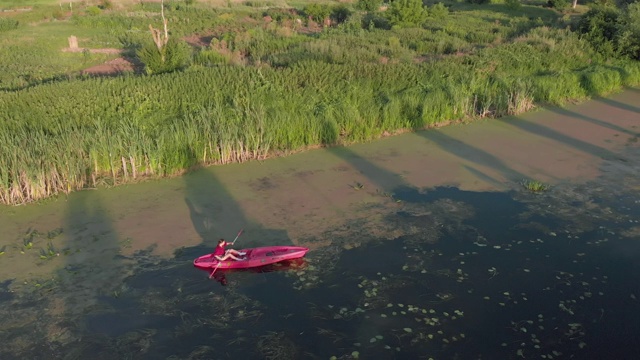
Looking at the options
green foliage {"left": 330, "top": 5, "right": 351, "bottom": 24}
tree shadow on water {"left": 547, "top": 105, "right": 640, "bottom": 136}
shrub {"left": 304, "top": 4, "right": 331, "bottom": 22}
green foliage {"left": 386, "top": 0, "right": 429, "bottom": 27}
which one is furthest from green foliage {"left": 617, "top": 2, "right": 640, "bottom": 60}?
shrub {"left": 304, "top": 4, "right": 331, "bottom": 22}

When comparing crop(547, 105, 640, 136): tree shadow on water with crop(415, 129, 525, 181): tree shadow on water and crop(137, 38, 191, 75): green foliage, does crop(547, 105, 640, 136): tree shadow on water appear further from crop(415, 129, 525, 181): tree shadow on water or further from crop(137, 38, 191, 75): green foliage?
crop(137, 38, 191, 75): green foliage

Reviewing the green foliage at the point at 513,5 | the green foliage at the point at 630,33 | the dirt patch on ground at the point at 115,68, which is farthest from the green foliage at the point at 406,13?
the dirt patch on ground at the point at 115,68

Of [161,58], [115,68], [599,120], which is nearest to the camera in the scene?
[599,120]

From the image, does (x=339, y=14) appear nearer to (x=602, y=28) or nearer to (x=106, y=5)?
(x=602, y=28)

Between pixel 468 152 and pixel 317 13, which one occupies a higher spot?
pixel 317 13

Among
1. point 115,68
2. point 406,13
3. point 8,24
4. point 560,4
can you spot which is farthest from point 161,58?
point 560,4

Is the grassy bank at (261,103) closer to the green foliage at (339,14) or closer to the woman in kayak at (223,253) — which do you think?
the woman in kayak at (223,253)

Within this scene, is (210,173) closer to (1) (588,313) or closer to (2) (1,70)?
(1) (588,313)
